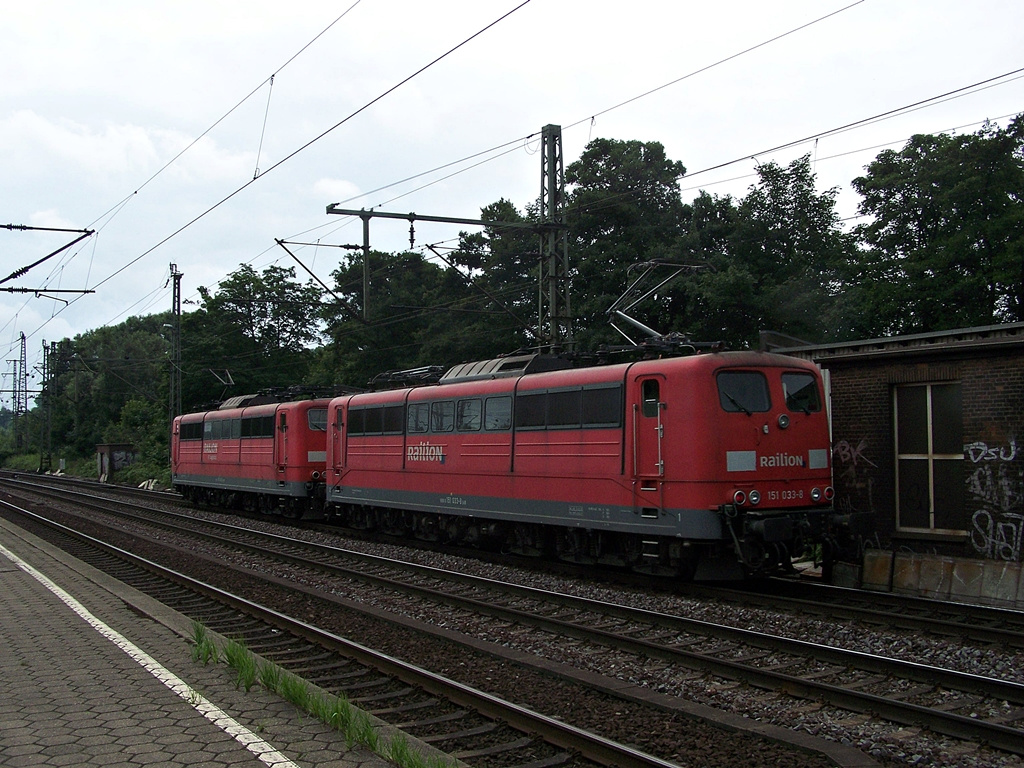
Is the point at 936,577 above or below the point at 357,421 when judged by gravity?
below

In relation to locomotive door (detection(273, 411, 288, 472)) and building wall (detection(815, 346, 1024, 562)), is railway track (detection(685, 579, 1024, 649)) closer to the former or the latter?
building wall (detection(815, 346, 1024, 562))

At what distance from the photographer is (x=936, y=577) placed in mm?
11766

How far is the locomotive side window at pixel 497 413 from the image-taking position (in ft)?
49.3

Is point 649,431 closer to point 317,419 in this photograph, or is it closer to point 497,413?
point 497,413

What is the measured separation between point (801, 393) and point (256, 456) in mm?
17543

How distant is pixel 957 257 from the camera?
29516mm

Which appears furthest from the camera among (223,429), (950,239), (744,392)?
(950,239)

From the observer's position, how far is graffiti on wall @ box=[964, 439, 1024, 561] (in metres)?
11.8

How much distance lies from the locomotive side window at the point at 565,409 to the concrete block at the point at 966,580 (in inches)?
204

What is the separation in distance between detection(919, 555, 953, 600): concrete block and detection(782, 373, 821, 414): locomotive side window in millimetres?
2367

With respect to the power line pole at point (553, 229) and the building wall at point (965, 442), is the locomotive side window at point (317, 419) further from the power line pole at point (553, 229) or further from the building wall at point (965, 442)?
the building wall at point (965, 442)

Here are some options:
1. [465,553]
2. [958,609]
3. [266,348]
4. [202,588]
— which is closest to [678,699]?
[958,609]

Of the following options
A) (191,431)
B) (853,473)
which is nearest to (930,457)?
(853,473)

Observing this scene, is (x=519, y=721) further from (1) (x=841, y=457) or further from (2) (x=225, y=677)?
(1) (x=841, y=457)
